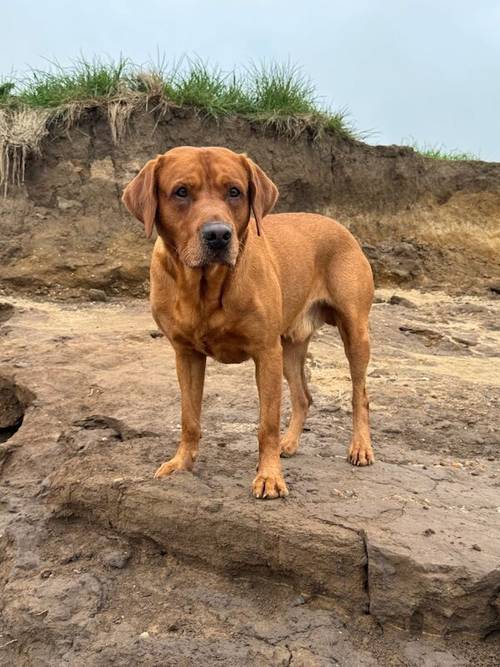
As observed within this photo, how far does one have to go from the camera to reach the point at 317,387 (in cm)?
618

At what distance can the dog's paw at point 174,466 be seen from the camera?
13.4 ft

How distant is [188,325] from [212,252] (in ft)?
1.56

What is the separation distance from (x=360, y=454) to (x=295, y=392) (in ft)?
2.61

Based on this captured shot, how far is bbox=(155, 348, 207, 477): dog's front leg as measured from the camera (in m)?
4.24

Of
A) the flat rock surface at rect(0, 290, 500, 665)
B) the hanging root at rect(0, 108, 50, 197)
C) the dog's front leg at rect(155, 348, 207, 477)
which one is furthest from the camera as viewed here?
the hanging root at rect(0, 108, 50, 197)

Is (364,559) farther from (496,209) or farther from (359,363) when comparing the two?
(496,209)

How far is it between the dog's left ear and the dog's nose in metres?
0.45

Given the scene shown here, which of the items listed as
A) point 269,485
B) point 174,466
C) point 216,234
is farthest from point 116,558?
point 216,234

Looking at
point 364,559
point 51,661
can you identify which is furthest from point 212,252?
point 51,661

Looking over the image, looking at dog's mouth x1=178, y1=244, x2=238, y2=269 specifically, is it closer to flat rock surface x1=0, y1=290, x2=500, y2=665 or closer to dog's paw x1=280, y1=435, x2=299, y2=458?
flat rock surface x1=0, y1=290, x2=500, y2=665

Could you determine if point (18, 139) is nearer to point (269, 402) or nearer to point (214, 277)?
point (214, 277)

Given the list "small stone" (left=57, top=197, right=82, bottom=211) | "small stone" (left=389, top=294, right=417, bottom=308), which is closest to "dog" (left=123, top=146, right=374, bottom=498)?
"small stone" (left=389, top=294, right=417, bottom=308)

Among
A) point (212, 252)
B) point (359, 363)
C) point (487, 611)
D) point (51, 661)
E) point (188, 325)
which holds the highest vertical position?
point (212, 252)

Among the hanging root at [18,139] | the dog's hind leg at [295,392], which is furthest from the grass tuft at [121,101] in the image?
the dog's hind leg at [295,392]
